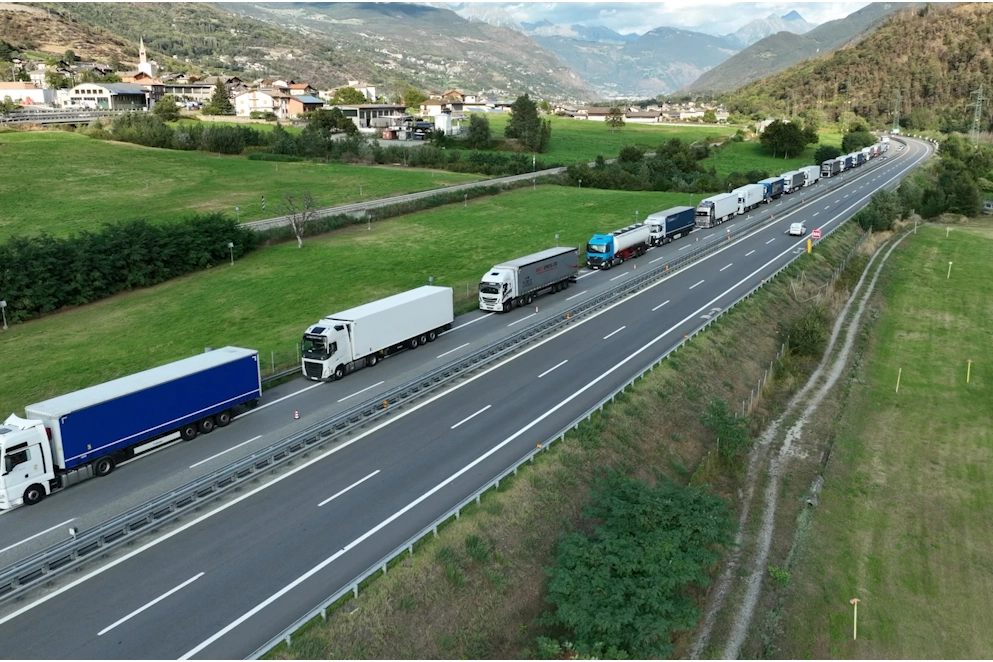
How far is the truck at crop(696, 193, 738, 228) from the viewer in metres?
79.5

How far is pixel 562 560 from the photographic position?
21.0 m

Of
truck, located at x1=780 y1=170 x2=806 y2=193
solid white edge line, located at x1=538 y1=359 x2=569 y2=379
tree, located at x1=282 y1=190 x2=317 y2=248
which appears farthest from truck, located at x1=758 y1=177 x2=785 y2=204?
solid white edge line, located at x1=538 y1=359 x2=569 y2=379

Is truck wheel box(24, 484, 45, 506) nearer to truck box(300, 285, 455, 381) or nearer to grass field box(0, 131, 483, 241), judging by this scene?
truck box(300, 285, 455, 381)

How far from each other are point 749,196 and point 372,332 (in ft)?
224

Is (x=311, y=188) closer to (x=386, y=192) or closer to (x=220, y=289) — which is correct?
(x=386, y=192)

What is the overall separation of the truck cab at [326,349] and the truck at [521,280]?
14.0 m

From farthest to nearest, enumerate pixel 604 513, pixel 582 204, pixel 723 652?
pixel 582 204 < pixel 604 513 < pixel 723 652

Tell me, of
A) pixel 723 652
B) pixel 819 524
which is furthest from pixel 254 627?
pixel 819 524

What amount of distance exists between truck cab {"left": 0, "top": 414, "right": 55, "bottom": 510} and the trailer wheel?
268 inches

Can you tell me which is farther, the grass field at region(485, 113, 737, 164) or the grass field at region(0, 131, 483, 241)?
the grass field at region(485, 113, 737, 164)

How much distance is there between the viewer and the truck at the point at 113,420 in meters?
24.0

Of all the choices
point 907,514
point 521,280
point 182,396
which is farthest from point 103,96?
point 907,514

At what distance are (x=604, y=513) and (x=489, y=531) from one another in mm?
4060

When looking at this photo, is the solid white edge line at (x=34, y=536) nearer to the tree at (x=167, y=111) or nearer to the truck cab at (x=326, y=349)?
the truck cab at (x=326, y=349)
